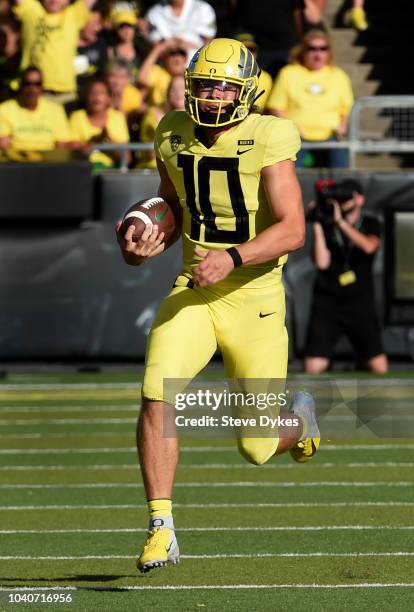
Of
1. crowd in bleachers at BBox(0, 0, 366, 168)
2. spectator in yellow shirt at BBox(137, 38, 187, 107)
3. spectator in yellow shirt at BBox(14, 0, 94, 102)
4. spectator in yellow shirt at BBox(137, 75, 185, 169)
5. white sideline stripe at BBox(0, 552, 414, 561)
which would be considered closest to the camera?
white sideline stripe at BBox(0, 552, 414, 561)

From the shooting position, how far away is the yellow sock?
17.7 ft

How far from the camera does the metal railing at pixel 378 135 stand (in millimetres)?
12484

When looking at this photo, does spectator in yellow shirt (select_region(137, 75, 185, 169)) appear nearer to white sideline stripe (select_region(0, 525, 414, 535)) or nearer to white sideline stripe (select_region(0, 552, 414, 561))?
white sideline stripe (select_region(0, 525, 414, 535))

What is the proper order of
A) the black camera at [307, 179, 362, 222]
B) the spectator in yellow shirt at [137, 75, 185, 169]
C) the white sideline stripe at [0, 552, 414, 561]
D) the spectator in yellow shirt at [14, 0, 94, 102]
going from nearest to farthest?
the white sideline stripe at [0, 552, 414, 561] → the black camera at [307, 179, 362, 222] → the spectator in yellow shirt at [137, 75, 185, 169] → the spectator in yellow shirt at [14, 0, 94, 102]

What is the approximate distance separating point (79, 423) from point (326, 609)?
212 inches

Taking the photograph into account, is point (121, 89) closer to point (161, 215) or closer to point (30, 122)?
point (30, 122)

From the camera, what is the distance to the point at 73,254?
12.8m

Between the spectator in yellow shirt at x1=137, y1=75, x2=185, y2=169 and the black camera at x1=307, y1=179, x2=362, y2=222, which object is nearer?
the black camera at x1=307, y1=179, x2=362, y2=222

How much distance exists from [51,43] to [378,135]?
2.95 metres

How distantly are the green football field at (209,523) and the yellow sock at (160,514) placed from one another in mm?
233

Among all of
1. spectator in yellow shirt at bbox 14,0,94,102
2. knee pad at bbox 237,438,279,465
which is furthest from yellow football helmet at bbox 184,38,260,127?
spectator in yellow shirt at bbox 14,0,94,102

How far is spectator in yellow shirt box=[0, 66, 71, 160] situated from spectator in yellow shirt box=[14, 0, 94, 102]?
640 mm

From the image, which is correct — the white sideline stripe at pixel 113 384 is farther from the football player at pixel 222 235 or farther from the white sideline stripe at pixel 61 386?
the football player at pixel 222 235

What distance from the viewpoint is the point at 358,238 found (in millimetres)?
12180
